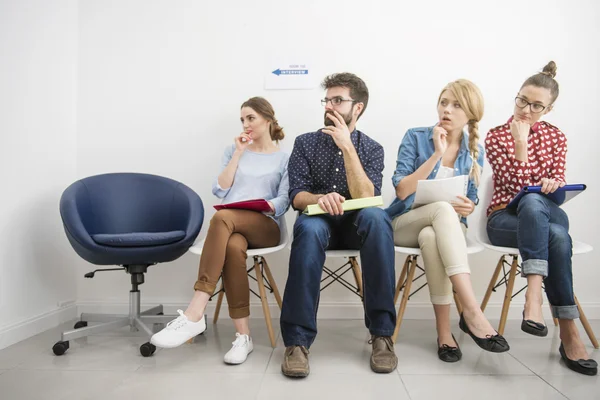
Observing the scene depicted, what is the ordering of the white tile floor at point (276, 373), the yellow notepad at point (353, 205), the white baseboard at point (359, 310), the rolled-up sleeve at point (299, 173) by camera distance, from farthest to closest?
1. the white baseboard at point (359, 310)
2. the rolled-up sleeve at point (299, 173)
3. the yellow notepad at point (353, 205)
4. the white tile floor at point (276, 373)

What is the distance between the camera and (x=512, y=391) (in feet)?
4.92

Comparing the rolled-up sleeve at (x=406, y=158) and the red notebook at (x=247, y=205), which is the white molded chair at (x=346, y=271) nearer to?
the red notebook at (x=247, y=205)

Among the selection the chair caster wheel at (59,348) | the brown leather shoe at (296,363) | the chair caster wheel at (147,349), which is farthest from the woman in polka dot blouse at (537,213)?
the chair caster wheel at (59,348)

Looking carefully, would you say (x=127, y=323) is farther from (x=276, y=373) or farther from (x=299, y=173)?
(x=299, y=173)

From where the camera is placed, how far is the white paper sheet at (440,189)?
1.92 m

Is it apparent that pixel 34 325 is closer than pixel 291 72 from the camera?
Yes

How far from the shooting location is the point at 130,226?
7.91ft

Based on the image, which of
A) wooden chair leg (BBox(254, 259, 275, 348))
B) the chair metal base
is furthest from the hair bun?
the chair metal base

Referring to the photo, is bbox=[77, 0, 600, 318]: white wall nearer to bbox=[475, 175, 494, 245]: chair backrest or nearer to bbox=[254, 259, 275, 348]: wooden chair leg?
bbox=[475, 175, 494, 245]: chair backrest

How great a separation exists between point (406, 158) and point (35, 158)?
75.6 inches

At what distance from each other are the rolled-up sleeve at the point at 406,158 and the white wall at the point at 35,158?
6.07 feet

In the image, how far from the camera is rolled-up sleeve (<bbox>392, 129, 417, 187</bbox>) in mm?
2184

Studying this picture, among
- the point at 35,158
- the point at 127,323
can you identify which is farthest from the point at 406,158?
the point at 35,158

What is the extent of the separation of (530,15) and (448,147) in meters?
1.13
